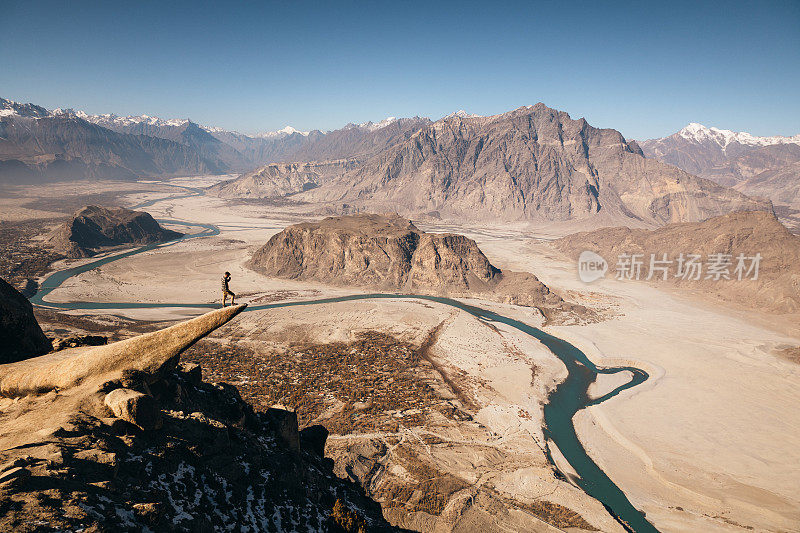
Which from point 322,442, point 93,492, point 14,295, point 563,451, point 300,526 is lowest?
point 563,451

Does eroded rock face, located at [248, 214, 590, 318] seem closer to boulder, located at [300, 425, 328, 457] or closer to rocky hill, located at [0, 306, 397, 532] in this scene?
boulder, located at [300, 425, 328, 457]

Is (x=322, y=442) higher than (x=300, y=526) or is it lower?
lower

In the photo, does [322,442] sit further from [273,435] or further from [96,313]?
[96,313]

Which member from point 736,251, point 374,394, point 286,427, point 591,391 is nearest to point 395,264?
point 374,394

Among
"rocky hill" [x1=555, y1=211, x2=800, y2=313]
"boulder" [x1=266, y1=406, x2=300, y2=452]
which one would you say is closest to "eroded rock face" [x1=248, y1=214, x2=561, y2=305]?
"rocky hill" [x1=555, y1=211, x2=800, y2=313]

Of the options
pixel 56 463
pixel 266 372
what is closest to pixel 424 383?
pixel 266 372

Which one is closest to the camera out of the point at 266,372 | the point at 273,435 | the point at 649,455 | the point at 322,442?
the point at 273,435

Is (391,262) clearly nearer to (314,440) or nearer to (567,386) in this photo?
(567,386)
